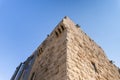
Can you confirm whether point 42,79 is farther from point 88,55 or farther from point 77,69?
point 88,55

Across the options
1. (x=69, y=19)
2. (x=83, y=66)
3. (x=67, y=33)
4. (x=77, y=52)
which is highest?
(x=69, y=19)

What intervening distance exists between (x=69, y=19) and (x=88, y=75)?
3.31 meters

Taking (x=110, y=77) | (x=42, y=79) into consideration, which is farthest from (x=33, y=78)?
(x=110, y=77)

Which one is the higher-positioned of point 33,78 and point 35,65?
point 35,65

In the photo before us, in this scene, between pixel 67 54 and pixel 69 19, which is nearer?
pixel 67 54

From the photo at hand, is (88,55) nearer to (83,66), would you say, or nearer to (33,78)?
(83,66)


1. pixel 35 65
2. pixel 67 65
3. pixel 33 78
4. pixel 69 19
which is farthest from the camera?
pixel 69 19

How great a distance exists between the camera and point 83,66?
17.5 ft

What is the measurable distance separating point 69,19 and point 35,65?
8.69ft

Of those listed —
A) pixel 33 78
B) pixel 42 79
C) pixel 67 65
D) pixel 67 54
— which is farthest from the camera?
pixel 33 78

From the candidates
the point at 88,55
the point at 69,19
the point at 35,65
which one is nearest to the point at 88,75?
the point at 88,55

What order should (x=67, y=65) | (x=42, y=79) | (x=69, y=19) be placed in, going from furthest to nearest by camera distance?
(x=69, y=19) < (x=42, y=79) < (x=67, y=65)

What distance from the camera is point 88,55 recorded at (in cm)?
636

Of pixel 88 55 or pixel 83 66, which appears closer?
pixel 83 66
